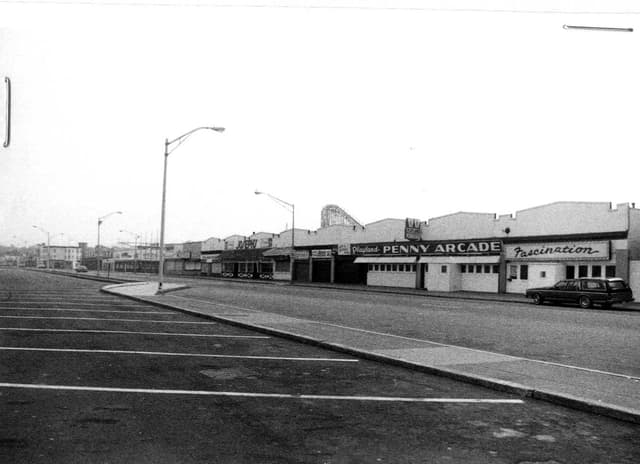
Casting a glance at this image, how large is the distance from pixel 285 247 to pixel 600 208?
125 feet

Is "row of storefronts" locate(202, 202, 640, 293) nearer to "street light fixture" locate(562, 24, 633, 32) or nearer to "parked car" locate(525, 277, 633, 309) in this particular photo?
"parked car" locate(525, 277, 633, 309)

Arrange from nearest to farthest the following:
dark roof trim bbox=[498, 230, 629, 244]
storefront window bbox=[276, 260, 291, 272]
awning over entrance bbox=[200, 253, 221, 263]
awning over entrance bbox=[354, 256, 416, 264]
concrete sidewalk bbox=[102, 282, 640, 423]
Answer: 1. concrete sidewalk bbox=[102, 282, 640, 423]
2. dark roof trim bbox=[498, 230, 629, 244]
3. awning over entrance bbox=[354, 256, 416, 264]
4. storefront window bbox=[276, 260, 291, 272]
5. awning over entrance bbox=[200, 253, 221, 263]

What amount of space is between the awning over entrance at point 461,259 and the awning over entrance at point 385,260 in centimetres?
132

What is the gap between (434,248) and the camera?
147 feet

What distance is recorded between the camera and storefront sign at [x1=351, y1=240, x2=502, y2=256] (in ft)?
132

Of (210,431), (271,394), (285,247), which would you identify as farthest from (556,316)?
(285,247)

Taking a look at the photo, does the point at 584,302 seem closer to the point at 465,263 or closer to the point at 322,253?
the point at 465,263

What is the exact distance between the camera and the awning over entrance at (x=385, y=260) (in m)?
47.0

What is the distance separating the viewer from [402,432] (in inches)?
237

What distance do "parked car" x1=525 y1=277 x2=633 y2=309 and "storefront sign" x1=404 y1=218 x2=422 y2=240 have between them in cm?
1649

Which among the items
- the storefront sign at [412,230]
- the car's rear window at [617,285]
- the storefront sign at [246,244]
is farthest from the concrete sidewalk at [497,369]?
the storefront sign at [246,244]

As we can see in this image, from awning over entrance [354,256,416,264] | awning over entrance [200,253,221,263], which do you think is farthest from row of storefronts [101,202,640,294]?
awning over entrance [200,253,221,263]

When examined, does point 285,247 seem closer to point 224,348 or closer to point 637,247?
point 637,247

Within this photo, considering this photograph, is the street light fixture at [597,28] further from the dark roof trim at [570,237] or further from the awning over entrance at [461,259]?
the awning over entrance at [461,259]
